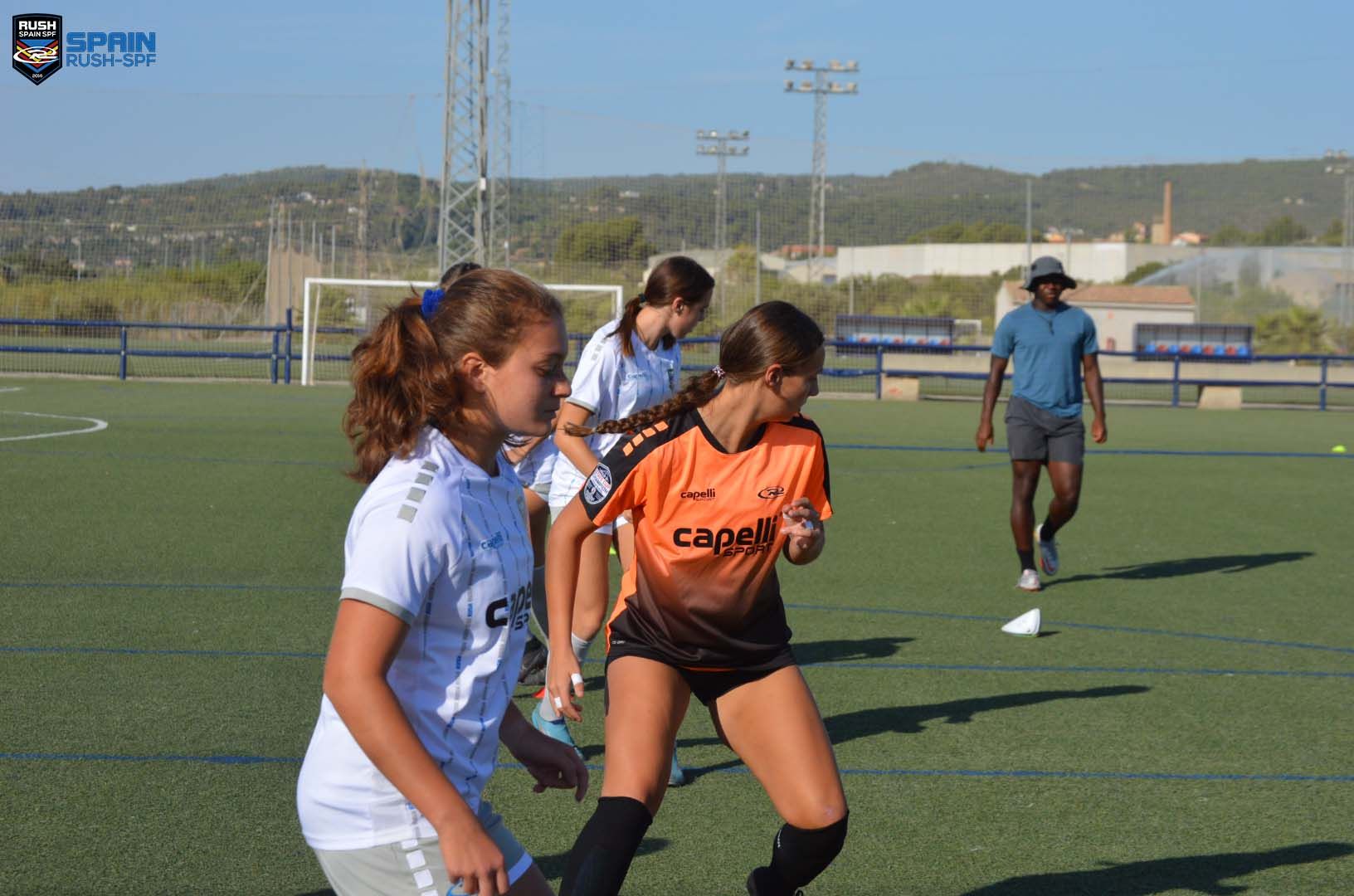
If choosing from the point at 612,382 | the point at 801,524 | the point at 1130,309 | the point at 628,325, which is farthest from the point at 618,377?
the point at 1130,309

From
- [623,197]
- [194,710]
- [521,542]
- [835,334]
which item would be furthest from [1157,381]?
[521,542]

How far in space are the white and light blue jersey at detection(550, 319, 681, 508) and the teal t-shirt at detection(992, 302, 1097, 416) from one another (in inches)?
160

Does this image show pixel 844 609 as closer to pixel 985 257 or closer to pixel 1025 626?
pixel 1025 626

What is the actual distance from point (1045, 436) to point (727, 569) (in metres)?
6.42

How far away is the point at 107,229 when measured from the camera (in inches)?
1577

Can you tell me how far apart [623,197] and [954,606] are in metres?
37.8

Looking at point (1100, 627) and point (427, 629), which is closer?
point (427, 629)

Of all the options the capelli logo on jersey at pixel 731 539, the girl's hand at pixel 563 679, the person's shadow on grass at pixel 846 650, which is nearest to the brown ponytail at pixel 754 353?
the capelli logo on jersey at pixel 731 539

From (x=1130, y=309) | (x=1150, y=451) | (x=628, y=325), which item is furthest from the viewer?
(x=1130, y=309)

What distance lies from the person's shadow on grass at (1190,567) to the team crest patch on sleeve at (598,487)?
22.0ft

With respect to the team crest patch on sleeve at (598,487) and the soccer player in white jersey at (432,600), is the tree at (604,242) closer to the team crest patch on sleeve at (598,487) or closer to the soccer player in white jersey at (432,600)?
the team crest patch on sleeve at (598,487)

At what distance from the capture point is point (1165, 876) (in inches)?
181

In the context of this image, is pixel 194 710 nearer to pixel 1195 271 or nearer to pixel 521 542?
pixel 521 542

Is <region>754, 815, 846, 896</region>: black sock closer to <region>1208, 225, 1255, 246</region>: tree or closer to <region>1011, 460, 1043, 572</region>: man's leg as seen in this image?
<region>1011, 460, 1043, 572</region>: man's leg
